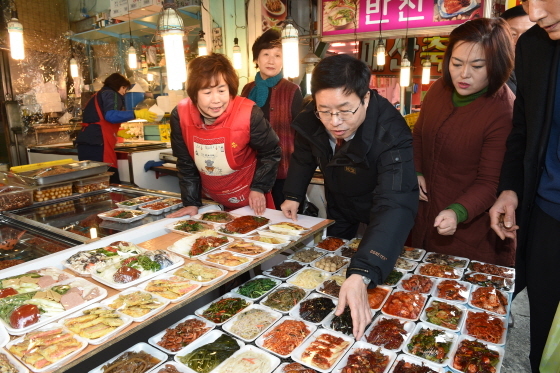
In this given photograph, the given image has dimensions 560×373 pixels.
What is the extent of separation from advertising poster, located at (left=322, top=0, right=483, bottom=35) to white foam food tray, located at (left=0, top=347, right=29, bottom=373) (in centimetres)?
480

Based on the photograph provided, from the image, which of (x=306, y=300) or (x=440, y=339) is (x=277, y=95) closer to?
(x=306, y=300)

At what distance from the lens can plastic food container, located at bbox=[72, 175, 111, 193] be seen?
3104 mm

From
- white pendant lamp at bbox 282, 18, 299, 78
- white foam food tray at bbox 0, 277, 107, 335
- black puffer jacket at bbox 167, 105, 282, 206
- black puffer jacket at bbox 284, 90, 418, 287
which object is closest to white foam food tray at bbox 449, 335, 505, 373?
black puffer jacket at bbox 284, 90, 418, 287

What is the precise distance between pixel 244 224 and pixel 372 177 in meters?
0.83

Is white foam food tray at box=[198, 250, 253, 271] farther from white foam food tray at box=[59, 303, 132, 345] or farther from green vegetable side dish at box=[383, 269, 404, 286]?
green vegetable side dish at box=[383, 269, 404, 286]

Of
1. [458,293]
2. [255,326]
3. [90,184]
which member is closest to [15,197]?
[90,184]

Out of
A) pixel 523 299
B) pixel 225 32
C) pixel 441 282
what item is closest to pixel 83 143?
pixel 225 32

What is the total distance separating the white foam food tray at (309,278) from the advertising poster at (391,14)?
12.0 ft

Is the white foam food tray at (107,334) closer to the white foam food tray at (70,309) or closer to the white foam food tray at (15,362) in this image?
the white foam food tray at (70,309)

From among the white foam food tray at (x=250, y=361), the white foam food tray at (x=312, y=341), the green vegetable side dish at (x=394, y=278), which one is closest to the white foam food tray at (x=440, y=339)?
the white foam food tray at (x=312, y=341)

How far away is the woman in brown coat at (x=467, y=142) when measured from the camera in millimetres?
2131

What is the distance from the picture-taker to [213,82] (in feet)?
8.18

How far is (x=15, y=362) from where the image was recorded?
1.22 m

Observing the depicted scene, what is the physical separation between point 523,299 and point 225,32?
204 inches
